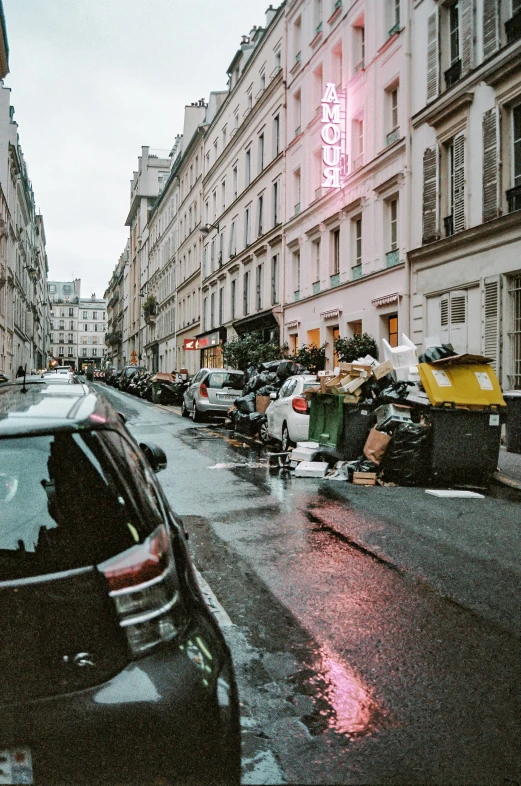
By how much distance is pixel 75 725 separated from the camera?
6.33 ft

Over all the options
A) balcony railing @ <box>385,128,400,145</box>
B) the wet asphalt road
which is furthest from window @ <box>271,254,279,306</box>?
the wet asphalt road

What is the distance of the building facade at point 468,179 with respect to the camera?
49.3 ft

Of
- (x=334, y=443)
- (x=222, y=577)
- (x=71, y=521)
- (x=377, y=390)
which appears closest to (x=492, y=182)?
(x=377, y=390)

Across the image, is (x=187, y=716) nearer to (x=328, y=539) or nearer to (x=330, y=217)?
(x=328, y=539)

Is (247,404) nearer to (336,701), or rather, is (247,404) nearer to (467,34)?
(467,34)

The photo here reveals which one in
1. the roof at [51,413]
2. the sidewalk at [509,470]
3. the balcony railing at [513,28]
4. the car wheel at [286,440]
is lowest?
the sidewalk at [509,470]

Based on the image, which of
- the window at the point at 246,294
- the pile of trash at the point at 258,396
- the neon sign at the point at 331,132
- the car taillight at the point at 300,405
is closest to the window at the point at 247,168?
the window at the point at 246,294

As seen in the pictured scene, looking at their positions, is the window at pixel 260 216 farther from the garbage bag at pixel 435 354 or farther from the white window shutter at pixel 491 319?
the garbage bag at pixel 435 354

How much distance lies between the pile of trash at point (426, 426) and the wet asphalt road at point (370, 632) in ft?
3.67

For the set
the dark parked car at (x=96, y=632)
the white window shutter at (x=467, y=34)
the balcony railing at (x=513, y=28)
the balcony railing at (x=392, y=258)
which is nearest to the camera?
the dark parked car at (x=96, y=632)

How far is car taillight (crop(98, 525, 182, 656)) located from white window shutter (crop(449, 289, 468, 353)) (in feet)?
49.4

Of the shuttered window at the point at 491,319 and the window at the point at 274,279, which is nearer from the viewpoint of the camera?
the shuttered window at the point at 491,319

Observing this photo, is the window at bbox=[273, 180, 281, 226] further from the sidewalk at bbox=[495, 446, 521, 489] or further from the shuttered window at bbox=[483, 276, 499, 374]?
the sidewalk at bbox=[495, 446, 521, 489]

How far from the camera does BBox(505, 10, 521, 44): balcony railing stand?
14.8 meters
